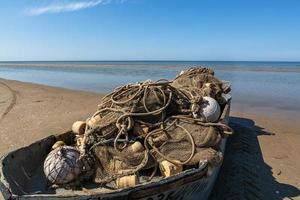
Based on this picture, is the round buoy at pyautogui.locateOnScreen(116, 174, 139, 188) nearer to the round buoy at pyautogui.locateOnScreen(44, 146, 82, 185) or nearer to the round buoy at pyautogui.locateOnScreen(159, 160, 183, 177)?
the round buoy at pyautogui.locateOnScreen(159, 160, 183, 177)

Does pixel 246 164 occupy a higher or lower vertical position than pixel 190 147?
lower

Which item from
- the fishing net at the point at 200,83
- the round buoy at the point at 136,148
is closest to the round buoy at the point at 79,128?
the round buoy at the point at 136,148

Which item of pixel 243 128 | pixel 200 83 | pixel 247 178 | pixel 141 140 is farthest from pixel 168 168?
A: pixel 243 128

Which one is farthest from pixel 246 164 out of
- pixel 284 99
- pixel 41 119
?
pixel 284 99

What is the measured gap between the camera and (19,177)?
191 inches

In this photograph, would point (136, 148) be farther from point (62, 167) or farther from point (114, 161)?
point (62, 167)

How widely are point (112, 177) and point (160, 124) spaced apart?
1.13 metres

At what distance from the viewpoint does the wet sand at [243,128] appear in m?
6.59

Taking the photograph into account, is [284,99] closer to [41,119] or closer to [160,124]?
[41,119]

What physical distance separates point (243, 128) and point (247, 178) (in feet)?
13.9

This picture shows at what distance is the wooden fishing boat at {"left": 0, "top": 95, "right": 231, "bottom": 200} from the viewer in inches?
144

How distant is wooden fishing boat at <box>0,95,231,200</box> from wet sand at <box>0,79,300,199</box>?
1.69m

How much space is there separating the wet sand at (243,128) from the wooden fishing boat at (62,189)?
1.69m

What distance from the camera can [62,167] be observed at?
4.48 meters
